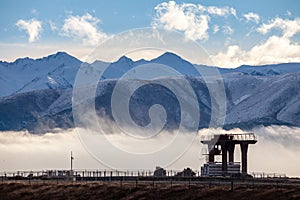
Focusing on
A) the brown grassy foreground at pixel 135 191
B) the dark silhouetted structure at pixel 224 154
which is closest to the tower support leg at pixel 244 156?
the dark silhouetted structure at pixel 224 154

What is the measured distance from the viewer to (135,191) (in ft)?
412

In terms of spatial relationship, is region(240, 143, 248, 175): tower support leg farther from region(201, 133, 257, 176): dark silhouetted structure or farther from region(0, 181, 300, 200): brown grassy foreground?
region(0, 181, 300, 200): brown grassy foreground

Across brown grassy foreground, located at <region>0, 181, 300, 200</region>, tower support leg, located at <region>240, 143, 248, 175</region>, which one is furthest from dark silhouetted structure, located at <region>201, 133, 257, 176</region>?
brown grassy foreground, located at <region>0, 181, 300, 200</region>

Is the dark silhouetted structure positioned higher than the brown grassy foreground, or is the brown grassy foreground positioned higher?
the dark silhouetted structure

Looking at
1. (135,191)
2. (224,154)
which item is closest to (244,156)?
(224,154)

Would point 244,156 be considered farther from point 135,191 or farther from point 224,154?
point 135,191

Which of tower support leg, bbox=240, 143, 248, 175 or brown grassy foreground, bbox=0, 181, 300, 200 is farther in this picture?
tower support leg, bbox=240, 143, 248, 175

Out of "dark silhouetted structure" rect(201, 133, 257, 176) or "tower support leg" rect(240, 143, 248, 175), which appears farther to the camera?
"dark silhouetted structure" rect(201, 133, 257, 176)

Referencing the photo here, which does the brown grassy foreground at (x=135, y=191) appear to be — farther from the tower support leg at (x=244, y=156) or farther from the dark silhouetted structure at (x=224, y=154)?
the tower support leg at (x=244, y=156)

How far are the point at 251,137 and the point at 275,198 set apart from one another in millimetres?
84674

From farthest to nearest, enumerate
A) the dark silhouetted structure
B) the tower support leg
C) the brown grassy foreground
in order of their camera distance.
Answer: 1. the dark silhouetted structure
2. the tower support leg
3. the brown grassy foreground

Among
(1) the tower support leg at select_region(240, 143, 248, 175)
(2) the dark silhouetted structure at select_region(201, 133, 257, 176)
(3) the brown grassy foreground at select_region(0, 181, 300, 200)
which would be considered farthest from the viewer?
(2) the dark silhouetted structure at select_region(201, 133, 257, 176)

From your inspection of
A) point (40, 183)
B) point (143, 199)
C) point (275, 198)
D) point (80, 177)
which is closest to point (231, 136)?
point (80, 177)

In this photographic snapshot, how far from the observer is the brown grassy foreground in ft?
356
